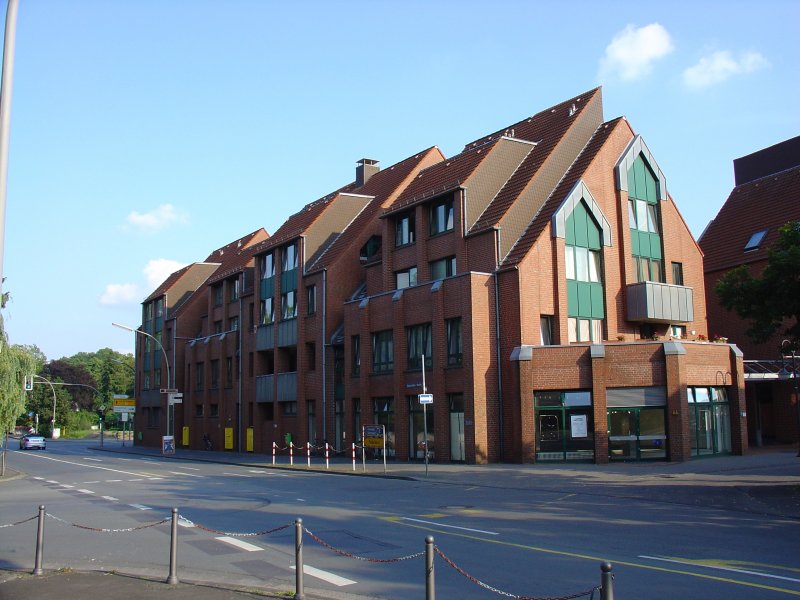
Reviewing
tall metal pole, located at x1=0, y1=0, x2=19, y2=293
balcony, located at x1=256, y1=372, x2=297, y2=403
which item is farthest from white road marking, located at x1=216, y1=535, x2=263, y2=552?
balcony, located at x1=256, y1=372, x2=297, y2=403

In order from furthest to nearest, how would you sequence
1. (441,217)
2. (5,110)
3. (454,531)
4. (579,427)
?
(441,217)
(579,427)
(454,531)
(5,110)

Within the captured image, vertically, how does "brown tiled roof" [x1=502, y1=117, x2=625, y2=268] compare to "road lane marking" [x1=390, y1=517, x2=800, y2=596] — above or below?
above

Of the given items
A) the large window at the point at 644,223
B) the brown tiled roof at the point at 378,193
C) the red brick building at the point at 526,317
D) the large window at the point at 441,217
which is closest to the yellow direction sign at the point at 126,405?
the red brick building at the point at 526,317

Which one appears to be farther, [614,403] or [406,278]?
[406,278]

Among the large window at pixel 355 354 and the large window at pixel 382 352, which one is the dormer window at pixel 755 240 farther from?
the large window at pixel 355 354

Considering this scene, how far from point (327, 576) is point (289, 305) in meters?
36.4

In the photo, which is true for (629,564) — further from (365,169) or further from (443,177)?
(365,169)

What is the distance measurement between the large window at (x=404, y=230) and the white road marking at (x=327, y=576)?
90.8 ft

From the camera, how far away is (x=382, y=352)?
122ft

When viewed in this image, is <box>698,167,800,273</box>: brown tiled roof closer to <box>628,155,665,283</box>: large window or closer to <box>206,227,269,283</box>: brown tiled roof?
<box>628,155,665,283</box>: large window

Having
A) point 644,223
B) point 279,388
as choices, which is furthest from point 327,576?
point 279,388

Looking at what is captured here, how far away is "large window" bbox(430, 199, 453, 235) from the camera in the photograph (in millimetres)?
35688

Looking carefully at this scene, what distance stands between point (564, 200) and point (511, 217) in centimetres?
236

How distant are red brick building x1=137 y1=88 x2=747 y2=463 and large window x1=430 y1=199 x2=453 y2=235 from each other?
9 cm
